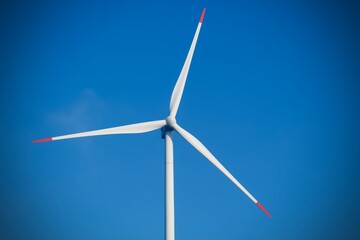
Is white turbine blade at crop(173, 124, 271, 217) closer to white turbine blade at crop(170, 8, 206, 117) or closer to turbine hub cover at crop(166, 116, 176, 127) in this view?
turbine hub cover at crop(166, 116, 176, 127)

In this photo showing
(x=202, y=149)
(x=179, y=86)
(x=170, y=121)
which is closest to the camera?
(x=170, y=121)

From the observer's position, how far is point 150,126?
21656 mm

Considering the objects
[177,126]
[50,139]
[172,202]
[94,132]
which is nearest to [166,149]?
[177,126]

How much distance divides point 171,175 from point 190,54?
359 inches

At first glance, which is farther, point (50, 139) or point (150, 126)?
point (150, 126)

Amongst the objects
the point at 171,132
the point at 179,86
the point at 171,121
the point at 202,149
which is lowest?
the point at 202,149

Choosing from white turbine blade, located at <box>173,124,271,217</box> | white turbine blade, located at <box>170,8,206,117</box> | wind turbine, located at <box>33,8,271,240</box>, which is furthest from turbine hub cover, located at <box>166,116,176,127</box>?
white turbine blade, located at <box>170,8,206,117</box>

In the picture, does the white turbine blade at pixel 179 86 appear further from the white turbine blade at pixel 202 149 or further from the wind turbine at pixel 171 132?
the white turbine blade at pixel 202 149

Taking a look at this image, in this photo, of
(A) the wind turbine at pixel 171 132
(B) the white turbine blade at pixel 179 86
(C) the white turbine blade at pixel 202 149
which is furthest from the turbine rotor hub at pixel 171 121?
(B) the white turbine blade at pixel 179 86

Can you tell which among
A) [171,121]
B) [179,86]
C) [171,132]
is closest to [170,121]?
[171,121]

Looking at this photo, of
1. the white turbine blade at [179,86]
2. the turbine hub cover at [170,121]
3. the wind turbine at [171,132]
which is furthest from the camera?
the white turbine blade at [179,86]

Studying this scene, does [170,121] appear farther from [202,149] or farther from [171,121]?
[202,149]

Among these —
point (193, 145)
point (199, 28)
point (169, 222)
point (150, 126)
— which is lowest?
point (169, 222)

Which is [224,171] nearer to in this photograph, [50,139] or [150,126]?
[150,126]
